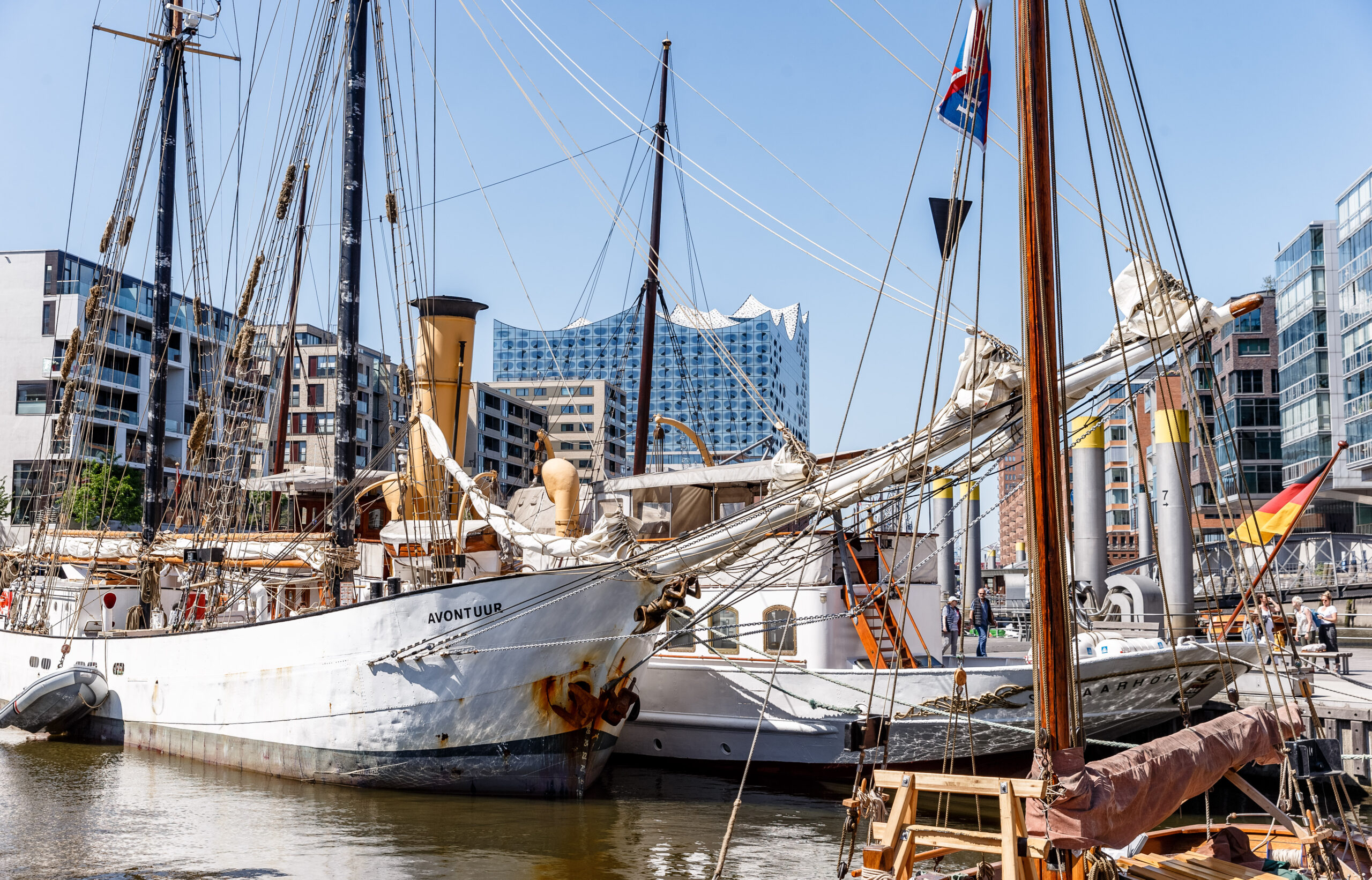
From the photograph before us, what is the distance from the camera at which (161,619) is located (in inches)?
884

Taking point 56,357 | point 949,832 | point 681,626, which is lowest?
point 949,832

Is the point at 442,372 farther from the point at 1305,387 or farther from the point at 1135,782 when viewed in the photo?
the point at 1305,387

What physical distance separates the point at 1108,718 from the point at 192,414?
67.3m

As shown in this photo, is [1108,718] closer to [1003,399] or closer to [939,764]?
[939,764]

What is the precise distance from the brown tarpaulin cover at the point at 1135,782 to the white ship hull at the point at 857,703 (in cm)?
704

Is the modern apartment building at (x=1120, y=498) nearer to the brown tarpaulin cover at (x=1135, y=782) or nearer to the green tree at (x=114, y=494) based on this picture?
the green tree at (x=114, y=494)

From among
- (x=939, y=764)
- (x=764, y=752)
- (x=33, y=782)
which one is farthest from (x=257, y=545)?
(x=939, y=764)

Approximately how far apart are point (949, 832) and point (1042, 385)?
2837 mm

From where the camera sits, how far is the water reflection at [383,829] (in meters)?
11.7

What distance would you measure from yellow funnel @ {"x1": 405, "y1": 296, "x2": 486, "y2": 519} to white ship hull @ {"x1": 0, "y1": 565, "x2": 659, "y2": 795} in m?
→ 3.37

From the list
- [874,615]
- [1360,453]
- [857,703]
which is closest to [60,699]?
[857,703]

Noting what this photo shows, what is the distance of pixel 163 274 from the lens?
91.4 ft

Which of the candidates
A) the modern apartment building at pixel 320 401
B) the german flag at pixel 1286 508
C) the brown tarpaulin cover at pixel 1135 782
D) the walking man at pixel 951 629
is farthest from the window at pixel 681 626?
the modern apartment building at pixel 320 401

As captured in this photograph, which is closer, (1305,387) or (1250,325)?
(1305,387)
